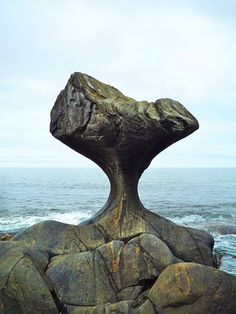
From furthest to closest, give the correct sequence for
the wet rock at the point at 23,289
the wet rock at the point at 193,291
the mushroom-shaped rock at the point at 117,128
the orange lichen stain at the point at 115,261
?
the mushroom-shaped rock at the point at 117,128
the orange lichen stain at the point at 115,261
the wet rock at the point at 23,289
the wet rock at the point at 193,291

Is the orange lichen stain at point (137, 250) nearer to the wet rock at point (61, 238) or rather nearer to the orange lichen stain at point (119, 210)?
the wet rock at point (61, 238)

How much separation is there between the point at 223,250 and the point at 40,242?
12.5 m

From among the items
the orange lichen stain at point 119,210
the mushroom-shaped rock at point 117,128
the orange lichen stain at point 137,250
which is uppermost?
the mushroom-shaped rock at point 117,128

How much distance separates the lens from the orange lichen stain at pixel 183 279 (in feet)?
36.7

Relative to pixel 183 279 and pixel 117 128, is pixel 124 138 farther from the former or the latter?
pixel 183 279

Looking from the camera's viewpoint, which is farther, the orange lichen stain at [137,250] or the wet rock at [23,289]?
the orange lichen stain at [137,250]

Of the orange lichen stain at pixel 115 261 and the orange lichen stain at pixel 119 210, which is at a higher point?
the orange lichen stain at pixel 119 210

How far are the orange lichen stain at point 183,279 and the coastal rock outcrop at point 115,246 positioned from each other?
0.03 m

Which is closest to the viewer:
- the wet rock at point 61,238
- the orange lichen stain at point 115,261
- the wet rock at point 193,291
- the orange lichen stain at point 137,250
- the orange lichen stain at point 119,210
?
the wet rock at point 193,291

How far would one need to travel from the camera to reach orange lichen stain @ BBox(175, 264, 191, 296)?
1119cm

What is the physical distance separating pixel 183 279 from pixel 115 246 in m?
2.67

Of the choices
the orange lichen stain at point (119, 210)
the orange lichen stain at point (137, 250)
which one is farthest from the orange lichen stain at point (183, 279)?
the orange lichen stain at point (119, 210)

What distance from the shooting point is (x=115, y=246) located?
13.3 meters

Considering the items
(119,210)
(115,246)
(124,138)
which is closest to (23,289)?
(115,246)
